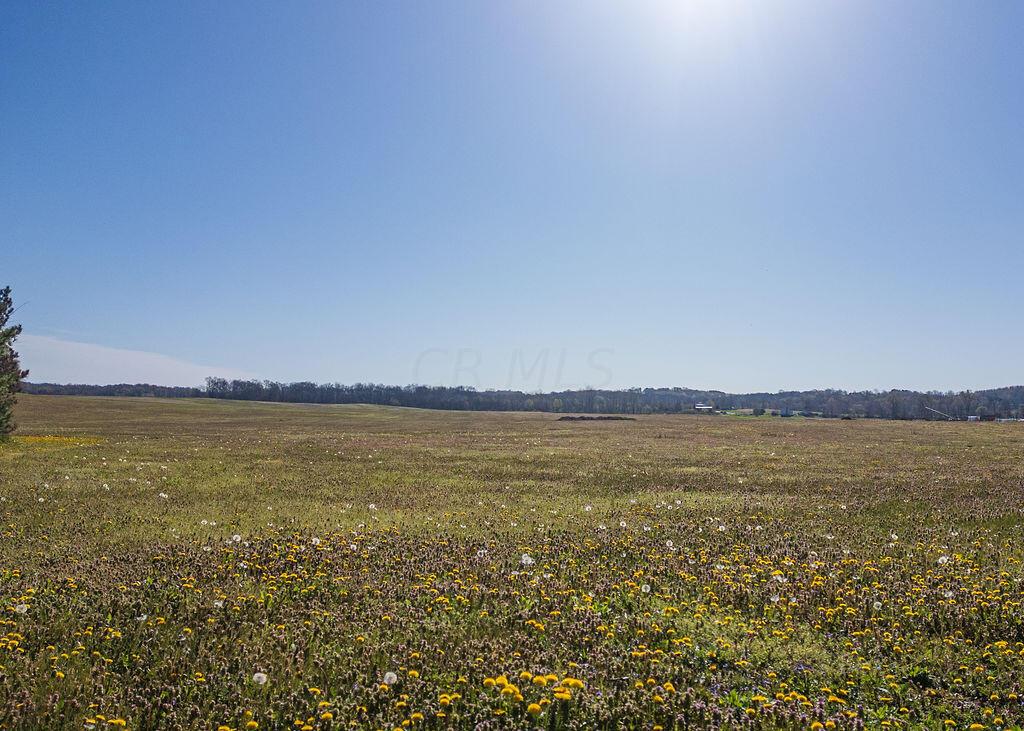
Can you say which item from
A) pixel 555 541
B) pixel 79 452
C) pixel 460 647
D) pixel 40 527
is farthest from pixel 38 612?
pixel 79 452

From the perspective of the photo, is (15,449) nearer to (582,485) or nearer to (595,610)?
(582,485)

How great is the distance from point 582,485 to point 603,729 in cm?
1783

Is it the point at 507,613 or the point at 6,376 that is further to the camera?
the point at 6,376

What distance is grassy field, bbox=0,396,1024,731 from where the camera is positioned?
577 cm

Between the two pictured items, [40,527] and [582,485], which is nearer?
[40,527]

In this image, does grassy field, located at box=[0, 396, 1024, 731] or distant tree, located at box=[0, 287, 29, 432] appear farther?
distant tree, located at box=[0, 287, 29, 432]

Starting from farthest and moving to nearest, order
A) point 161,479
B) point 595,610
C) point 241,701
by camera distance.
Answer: point 161,479, point 595,610, point 241,701

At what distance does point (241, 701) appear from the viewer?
586 centimetres

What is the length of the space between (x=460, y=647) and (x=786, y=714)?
Result: 361cm

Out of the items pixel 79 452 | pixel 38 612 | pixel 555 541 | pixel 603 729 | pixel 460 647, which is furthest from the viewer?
pixel 79 452

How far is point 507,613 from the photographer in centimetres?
830

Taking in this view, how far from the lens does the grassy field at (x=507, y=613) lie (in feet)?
18.9

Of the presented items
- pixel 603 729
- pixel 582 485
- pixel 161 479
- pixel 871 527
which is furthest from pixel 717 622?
pixel 161 479

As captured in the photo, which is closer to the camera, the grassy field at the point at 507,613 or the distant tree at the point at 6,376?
the grassy field at the point at 507,613
